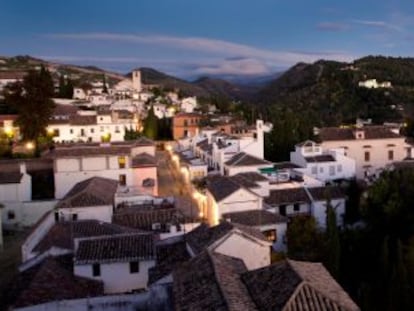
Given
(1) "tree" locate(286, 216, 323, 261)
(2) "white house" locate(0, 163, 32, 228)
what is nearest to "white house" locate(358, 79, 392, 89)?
(1) "tree" locate(286, 216, 323, 261)

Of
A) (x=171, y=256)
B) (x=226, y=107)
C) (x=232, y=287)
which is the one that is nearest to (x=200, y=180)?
(x=171, y=256)

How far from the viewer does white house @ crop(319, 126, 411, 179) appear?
130 ft

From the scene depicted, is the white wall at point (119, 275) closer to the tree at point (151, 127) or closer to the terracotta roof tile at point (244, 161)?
the terracotta roof tile at point (244, 161)

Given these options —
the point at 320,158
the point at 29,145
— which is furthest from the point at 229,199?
the point at 29,145

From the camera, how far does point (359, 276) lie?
835 inches

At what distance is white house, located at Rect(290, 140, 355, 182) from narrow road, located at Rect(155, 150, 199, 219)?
7847 mm

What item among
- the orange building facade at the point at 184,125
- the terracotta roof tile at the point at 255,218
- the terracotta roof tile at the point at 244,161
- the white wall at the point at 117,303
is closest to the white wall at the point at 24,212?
the terracotta roof tile at the point at 255,218

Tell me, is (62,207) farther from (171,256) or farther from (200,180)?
(200,180)

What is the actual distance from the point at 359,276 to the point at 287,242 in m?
3.40

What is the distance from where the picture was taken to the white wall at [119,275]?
15.7m

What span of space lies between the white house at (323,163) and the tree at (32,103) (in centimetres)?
1814

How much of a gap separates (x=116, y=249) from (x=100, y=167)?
1298cm

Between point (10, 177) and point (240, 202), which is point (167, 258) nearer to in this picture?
point (240, 202)

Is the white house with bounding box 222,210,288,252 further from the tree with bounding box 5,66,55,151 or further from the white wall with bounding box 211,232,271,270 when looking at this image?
the tree with bounding box 5,66,55,151
